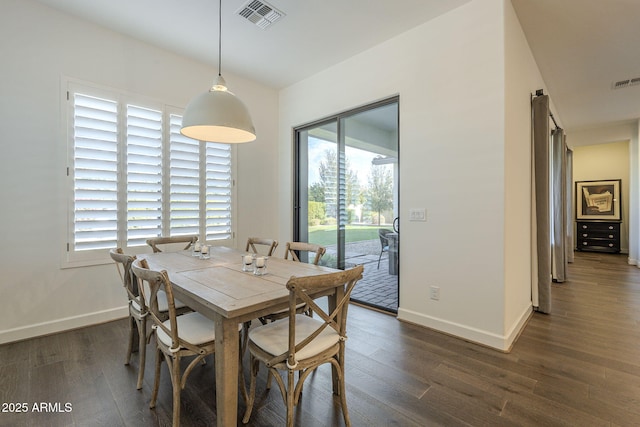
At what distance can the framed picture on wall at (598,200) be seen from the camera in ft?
24.3

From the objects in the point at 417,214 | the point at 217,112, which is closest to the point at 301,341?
the point at 217,112

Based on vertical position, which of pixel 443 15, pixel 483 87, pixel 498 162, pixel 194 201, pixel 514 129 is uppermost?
pixel 443 15

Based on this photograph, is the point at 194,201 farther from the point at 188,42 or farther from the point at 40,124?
the point at 188,42

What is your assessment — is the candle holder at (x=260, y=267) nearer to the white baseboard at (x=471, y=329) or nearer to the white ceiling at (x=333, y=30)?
the white baseboard at (x=471, y=329)

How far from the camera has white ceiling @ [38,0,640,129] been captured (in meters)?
2.70

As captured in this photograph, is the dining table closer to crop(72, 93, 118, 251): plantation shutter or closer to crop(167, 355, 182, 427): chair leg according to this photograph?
crop(167, 355, 182, 427): chair leg

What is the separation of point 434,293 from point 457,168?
127 cm

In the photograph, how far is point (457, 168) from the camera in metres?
2.72

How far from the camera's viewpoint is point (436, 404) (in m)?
1.77

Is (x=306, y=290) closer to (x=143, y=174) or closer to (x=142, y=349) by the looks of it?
(x=142, y=349)

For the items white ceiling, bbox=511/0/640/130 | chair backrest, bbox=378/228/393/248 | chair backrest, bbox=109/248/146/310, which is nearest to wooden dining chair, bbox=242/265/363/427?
chair backrest, bbox=109/248/146/310

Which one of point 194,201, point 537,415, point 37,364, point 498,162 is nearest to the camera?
point 537,415

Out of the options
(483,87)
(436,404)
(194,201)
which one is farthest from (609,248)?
(194,201)

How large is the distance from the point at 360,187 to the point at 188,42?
2.72 meters
